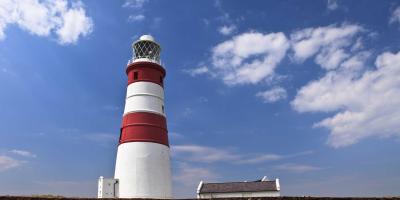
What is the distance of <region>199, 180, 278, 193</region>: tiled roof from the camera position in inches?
1847

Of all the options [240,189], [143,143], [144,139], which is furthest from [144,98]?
[240,189]

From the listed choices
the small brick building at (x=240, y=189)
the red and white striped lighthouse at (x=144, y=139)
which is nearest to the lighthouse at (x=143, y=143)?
the red and white striped lighthouse at (x=144, y=139)

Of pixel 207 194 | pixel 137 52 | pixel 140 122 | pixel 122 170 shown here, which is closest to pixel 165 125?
pixel 140 122

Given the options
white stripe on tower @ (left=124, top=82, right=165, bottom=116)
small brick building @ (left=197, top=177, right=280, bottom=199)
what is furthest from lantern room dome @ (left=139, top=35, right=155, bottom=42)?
small brick building @ (left=197, top=177, right=280, bottom=199)

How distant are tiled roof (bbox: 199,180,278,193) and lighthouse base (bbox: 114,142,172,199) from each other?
16709mm

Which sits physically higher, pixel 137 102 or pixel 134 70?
pixel 134 70

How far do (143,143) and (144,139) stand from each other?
0.36 m

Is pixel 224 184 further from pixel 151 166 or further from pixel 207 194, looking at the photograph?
pixel 151 166

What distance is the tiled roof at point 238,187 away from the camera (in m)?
46.9

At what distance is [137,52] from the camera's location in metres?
37.7

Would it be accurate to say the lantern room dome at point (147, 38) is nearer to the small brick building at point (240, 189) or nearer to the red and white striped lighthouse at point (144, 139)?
the red and white striped lighthouse at point (144, 139)

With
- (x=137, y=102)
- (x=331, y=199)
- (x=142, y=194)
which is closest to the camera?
(x=331, y=199)

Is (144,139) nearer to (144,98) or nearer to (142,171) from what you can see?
(142,171)

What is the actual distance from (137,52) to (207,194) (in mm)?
21733
